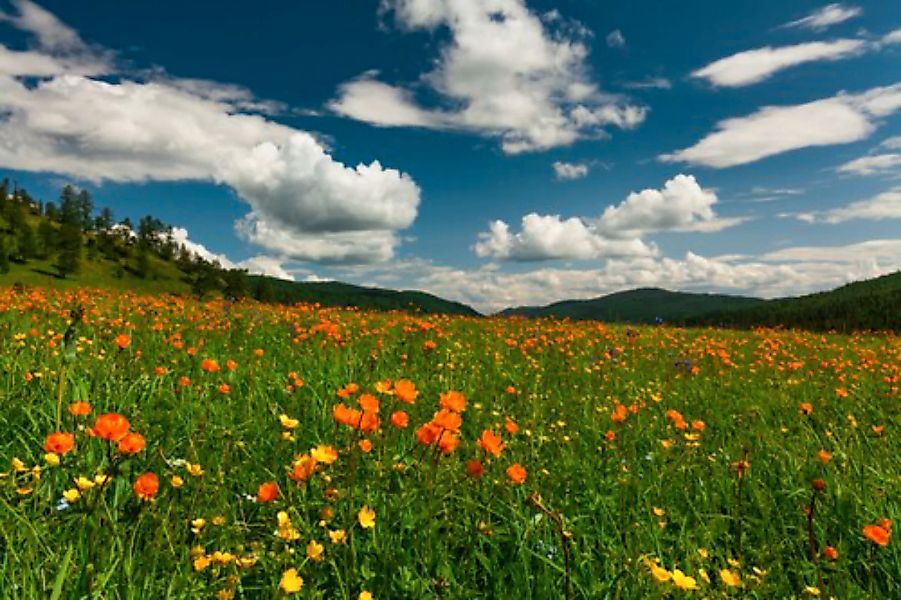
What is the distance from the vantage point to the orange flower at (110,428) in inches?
70.9

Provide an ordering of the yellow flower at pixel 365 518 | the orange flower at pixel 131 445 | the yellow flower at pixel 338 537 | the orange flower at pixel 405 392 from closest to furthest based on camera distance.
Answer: the orange flower at pixel 131 445 < the yellow flower at pixel 338 537 < the yellow flower at pixel 365 518 < the orange flower at pixel 405 392

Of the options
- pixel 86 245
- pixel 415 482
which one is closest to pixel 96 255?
pixel 86 245

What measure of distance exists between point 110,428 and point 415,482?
5.28 feet

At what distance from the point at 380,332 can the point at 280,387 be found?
3357 mm

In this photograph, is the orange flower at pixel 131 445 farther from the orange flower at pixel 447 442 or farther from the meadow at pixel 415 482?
the orange flower at pixel 447 442

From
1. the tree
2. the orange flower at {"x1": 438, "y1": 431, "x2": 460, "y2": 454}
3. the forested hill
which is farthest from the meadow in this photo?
the tree

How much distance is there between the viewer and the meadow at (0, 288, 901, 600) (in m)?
2.14

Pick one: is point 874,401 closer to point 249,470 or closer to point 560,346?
point 560,346

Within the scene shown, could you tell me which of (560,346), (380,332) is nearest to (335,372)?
(380,332)

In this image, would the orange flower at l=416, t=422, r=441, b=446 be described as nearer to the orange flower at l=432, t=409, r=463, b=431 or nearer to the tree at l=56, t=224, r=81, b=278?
the orange flower at l=432, t=409, r=463, b=431

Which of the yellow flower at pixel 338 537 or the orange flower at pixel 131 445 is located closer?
the orange flower at pixel 131 445

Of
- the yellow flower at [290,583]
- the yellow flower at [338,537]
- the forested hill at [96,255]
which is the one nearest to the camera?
the yellow flower at [290,583]

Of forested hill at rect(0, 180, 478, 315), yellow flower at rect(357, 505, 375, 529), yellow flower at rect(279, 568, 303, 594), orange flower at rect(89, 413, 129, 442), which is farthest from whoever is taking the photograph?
forested hill at rect(0, 180, 478, 315)

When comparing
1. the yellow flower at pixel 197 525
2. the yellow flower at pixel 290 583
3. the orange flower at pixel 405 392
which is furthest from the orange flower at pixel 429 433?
the yellow flower at pixel 197 525
